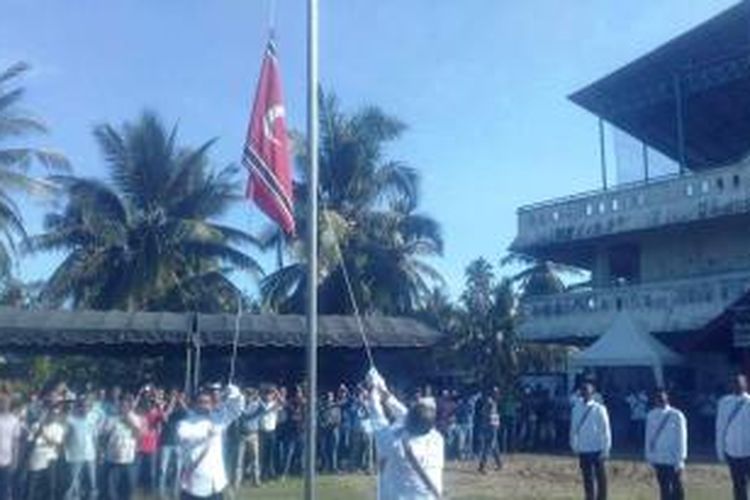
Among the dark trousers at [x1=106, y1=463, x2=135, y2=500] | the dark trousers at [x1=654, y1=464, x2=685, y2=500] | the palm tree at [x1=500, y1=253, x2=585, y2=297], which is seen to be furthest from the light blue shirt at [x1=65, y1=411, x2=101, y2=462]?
the palm tree at [x1=500, y1=253, x2=585, y2=297]

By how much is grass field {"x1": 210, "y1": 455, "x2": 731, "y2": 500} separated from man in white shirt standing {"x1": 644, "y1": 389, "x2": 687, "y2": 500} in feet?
10.2

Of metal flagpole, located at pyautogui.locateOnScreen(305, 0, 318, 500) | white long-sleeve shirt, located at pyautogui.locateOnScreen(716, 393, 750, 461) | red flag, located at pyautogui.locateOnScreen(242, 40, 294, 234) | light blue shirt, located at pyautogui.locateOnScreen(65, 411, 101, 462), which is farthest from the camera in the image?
light blue shirt, located at pyautogui.locateOnScreen(65, 411, 101, 462)

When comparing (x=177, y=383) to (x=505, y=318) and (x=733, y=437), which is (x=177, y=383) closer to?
(x=505, y=318)

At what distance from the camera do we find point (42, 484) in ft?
56.5

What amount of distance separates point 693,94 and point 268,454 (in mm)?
18032

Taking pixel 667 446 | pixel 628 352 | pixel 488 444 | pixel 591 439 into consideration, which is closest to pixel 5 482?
pixel 591 439

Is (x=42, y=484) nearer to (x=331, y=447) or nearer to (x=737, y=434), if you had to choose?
(x=331, y=447)

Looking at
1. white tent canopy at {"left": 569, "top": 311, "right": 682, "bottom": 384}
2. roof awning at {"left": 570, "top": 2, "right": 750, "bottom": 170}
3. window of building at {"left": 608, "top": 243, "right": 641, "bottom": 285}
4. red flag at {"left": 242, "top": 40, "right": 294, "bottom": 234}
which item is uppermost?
roof awning at {"left": 570, "top": 2, "right": 750, "bottom": 170}

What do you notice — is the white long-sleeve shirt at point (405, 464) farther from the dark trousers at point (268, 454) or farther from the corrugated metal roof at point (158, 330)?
the corrugated metal roof at point (158, 330)

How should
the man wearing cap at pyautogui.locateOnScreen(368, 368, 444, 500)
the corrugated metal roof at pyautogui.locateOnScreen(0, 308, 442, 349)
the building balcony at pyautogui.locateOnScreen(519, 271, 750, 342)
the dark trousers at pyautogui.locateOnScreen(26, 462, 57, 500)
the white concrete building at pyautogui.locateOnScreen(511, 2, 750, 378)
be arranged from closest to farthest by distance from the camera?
the man wearing cap at pyautogui.locateOnScreen(368, 368, 444, 500)
the dark trousers at pyautogui.locateOnScreen(26, 462, 57, 500)
the corrugated metal roof at pyautogui.locateOnScreen(0, 308, 442, 349)
the building balcony at pyautogui.locateOnScreen(519, 271, 750, 342)
the white concrete building at pyautogui.locateOnScreen(511, 2, 750, 378)

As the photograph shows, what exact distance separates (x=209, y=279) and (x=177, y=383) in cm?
323

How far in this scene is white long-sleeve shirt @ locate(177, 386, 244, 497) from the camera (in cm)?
1088

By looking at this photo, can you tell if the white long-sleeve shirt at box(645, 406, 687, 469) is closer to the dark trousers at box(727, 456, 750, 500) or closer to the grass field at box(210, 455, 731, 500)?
the dark trousers at box(727, 456, 750, 500)

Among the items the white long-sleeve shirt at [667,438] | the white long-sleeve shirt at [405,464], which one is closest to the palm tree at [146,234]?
the white long-sleeve shirt at [667,438]
